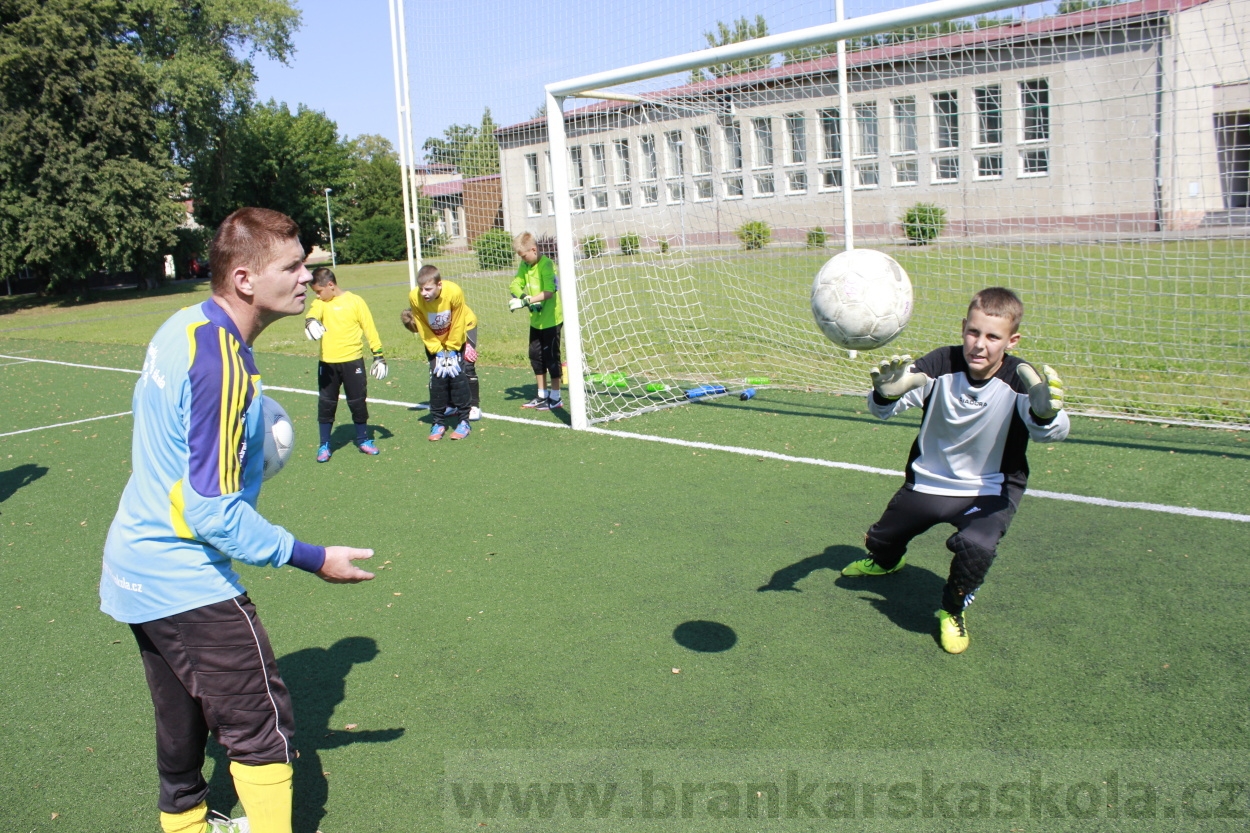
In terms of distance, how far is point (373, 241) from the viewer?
53.0 m

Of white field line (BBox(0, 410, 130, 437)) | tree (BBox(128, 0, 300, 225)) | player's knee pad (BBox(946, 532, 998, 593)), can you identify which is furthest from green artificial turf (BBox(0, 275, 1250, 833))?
tree (BBox(128, 0, 300, 225))

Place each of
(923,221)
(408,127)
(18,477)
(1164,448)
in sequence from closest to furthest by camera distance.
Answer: (1164,448), (18,477), (923,221), (408,127)

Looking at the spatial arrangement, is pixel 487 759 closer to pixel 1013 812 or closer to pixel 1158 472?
pixel 1013 812

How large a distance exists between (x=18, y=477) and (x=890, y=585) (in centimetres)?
787

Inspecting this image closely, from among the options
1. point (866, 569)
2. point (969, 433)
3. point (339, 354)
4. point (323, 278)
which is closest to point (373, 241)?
point (323, 278)

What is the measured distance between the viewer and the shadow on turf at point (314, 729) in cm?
331

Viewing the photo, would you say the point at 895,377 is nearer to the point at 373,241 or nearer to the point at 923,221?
the point at 923,221

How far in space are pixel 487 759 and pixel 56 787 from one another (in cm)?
167

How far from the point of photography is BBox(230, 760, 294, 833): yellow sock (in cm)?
269

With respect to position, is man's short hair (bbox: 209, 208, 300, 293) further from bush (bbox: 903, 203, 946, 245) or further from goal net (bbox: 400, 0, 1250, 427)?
bush (bbox: 903, 203, 946, 245)

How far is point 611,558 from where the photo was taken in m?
5.45

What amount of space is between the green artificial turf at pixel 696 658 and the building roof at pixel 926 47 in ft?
14.7

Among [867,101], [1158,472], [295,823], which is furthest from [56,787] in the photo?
[867,101]

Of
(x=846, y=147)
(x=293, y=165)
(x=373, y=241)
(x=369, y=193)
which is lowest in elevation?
(x=846, y=147)
